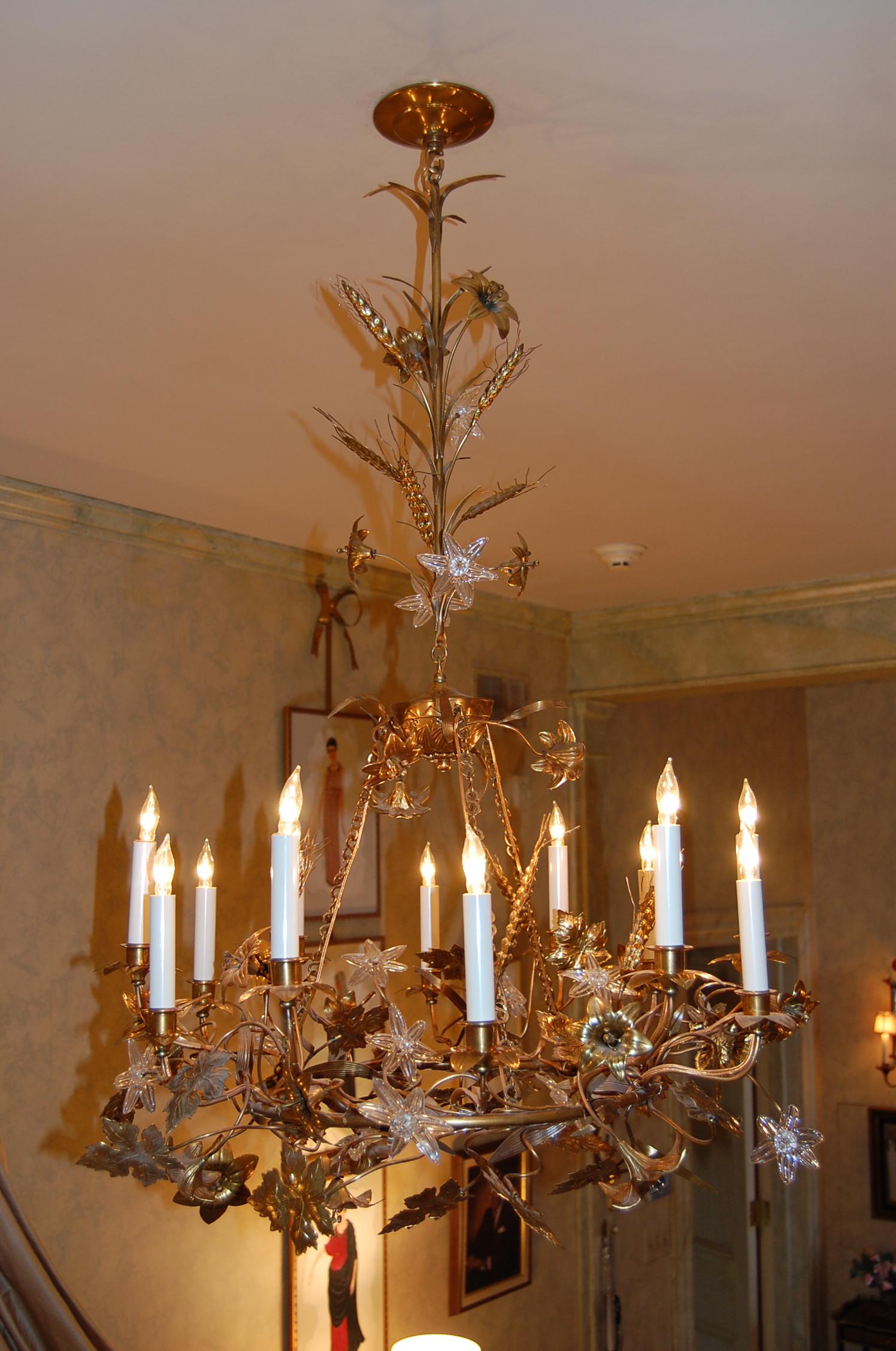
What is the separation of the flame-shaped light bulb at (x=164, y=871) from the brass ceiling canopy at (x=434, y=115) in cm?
94

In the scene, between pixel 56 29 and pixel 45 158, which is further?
pixel 45 158

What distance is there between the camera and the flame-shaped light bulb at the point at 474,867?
1317 millimetres

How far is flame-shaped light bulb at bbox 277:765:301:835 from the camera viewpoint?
1.44 metres

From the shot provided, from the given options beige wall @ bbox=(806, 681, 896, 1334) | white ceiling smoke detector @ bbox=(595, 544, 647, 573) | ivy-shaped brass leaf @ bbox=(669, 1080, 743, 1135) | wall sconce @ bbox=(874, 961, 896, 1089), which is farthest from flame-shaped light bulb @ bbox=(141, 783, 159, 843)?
beige wall @ bbox=(806, 681, 896, 1334)

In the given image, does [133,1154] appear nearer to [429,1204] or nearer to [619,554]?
[429,1204]

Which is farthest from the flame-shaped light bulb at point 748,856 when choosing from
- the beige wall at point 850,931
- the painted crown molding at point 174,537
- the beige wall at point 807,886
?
the beige wall at point 850,931

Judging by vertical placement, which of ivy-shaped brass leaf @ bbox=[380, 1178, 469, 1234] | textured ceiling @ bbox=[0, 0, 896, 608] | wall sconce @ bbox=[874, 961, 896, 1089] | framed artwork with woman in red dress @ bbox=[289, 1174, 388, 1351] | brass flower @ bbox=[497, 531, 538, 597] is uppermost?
textured ceiling @ bbox=[0, 0, 896, 608]

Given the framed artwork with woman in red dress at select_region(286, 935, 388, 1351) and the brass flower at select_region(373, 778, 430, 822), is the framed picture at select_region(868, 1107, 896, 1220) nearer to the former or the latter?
the framed artwork with woman in red dress at select_region(286, 935, 388, 1351)

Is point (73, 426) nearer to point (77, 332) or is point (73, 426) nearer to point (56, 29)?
point (77, 332)

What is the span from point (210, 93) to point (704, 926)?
4655mm

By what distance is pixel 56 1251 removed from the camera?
287cm

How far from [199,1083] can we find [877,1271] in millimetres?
5463

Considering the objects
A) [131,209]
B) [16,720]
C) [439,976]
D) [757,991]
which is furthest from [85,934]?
[757,991]

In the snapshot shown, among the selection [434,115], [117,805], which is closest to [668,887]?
[434,115]
